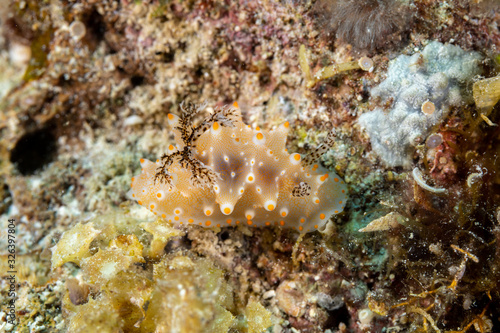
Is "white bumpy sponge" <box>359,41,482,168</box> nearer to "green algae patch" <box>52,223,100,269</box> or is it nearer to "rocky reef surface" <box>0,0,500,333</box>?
"rocky reef surface" <box>0,0,500,333</box>

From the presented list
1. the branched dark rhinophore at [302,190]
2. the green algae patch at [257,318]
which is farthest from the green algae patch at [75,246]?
the branched dark rhinophore at [302,190]

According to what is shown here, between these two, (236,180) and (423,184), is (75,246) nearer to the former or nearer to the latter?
(236,180)

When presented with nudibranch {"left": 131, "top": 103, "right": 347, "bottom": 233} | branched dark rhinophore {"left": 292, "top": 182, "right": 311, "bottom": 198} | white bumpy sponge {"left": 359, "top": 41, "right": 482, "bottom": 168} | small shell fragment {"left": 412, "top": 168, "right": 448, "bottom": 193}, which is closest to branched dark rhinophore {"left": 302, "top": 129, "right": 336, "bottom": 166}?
nudibranch {"left": 131, "top": 103, "right": 347, "bottom": 233}

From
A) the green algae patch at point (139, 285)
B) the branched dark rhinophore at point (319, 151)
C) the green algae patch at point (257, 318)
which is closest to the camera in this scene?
the green algae patch at point (139, 285)

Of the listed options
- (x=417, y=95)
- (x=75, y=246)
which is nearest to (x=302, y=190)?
(x=417, y=95)

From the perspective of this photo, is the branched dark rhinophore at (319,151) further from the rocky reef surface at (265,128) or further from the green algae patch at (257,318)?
the green algae patch at (257,318)

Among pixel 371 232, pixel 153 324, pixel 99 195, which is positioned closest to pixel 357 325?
pixel 371 232

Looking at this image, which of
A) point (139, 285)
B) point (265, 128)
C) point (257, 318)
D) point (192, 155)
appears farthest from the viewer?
point (265, 128)
